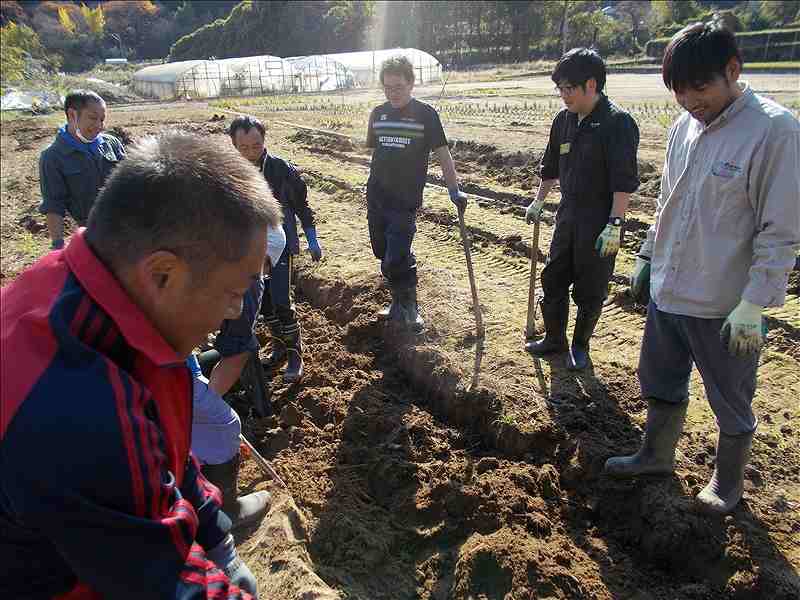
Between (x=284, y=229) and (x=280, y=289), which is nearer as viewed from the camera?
(x=280, y=289)

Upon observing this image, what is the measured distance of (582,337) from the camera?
154 inches

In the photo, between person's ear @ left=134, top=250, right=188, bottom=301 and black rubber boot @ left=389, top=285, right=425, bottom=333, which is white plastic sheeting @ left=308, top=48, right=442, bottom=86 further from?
person's ear @ left=134, top=250, right=188, bottom=301

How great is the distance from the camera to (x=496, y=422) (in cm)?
348

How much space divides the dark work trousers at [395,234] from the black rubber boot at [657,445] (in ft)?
7.15

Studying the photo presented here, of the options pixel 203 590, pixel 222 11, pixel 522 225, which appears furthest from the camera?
pixel 222 11

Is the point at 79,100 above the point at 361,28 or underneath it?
underneath

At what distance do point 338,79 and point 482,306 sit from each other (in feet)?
108

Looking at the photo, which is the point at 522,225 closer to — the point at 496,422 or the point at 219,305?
the point at 496,422

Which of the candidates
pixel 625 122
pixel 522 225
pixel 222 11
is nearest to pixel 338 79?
pixel 522 225

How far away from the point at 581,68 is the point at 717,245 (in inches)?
56.2

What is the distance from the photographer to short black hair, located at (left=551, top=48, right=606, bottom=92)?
329 cm

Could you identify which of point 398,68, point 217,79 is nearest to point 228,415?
point 398,68

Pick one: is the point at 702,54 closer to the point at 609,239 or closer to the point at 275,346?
the point at 609,239

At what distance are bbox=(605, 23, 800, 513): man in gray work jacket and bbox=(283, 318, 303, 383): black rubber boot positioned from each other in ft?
7.62
